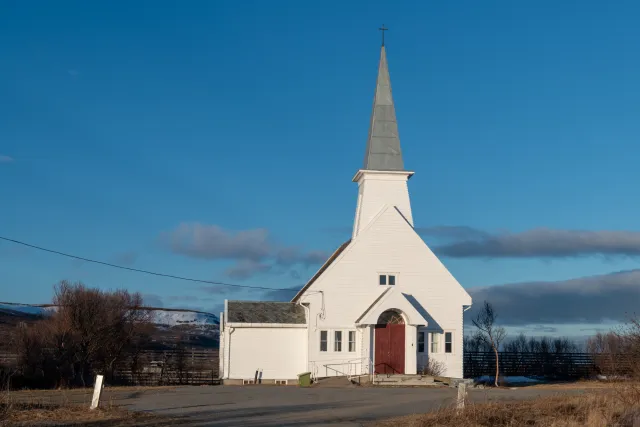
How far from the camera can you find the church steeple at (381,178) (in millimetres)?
43219

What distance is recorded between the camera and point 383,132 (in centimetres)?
4475

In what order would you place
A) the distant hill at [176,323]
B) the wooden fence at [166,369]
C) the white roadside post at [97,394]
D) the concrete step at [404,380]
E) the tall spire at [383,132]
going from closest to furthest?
1. the white roadside post at [97,394]
2. the concrete step at [404,380]
3. the tall spire at [383,132]
4. the wooden fence at [166,369]
5. the distant hill at [176,323]

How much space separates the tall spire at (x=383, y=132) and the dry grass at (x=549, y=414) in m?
23.8

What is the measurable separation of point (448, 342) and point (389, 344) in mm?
3592

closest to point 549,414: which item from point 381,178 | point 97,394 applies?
point 97,394

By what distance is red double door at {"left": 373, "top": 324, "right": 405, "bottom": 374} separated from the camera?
3878cm

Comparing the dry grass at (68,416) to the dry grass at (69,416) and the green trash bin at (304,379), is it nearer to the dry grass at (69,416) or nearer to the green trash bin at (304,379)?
the dry grass at (69,416)

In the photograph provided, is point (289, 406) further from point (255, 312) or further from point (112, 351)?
point (112, 351)

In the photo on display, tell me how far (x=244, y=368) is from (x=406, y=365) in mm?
7775

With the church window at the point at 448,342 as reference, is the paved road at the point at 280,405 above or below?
below

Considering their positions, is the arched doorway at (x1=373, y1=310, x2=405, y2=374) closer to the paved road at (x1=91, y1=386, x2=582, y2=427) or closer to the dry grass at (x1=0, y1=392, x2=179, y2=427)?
the paved road at (x1=91, y1=386, x2=582, y2=427)

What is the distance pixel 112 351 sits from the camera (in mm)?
46656

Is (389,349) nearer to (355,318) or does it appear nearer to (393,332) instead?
(393,332)

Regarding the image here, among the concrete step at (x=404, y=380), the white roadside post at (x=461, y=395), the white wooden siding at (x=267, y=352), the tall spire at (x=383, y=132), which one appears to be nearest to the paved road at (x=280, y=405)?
the white roadside post at (x=461, y=395)
